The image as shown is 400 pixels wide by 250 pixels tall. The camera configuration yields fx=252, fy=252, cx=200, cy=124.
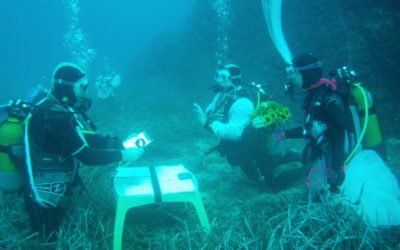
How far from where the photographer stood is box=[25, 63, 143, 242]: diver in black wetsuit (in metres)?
2.73

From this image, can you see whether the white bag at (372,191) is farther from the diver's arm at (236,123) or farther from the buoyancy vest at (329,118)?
the diver's arm at (236,123)

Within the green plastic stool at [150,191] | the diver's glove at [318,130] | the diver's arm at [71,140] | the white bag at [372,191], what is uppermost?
the diver's arm at [71,140]

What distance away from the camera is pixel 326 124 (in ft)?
10.4

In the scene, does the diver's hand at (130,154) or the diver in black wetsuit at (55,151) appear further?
the diver's hand at (130,154)

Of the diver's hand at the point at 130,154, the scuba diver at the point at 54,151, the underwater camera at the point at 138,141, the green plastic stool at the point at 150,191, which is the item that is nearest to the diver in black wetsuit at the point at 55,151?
the scuba diver at the point at 54,151

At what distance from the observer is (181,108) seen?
1144cm

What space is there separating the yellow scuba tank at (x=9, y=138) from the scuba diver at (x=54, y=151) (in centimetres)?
8

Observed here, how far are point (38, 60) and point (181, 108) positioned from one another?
66.2 m

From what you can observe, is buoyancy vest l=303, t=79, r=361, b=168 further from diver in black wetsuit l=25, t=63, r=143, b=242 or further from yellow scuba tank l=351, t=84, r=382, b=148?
diver in black wetsuit l=25, t=63, r=143, b=242

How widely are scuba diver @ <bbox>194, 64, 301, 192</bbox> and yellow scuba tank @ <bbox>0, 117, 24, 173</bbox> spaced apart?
2.65m

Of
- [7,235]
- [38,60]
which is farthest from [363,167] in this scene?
[38,60]

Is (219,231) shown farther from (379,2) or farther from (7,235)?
(379,2)

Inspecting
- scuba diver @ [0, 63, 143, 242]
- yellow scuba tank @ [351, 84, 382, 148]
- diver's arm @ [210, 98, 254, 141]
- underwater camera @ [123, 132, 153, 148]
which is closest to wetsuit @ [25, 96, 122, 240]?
scuba diver @ [0, 63, 143, 242]

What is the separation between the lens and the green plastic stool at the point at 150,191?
9.26ft
